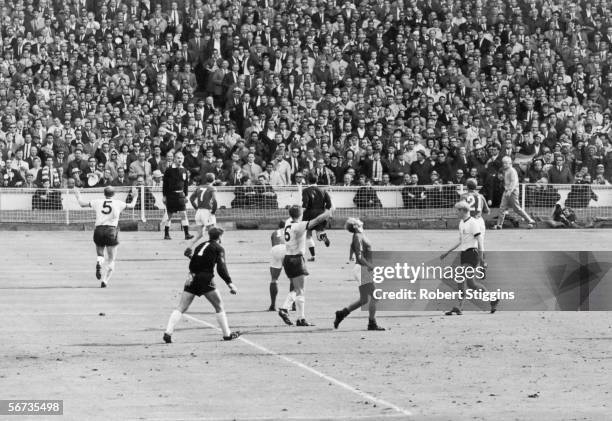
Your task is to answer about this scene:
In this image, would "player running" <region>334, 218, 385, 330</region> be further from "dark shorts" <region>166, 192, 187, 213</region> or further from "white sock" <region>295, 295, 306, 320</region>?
"dark shorts" <region>166, 192, 187, 213</region>

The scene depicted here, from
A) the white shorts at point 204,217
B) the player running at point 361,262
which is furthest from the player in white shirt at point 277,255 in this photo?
the white shorts at point 204,217

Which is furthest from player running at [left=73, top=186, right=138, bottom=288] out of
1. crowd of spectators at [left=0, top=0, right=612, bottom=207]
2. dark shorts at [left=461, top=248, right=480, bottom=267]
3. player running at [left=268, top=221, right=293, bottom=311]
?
crowd of spectators at [left=0, top=0, right=612, bottom=207]

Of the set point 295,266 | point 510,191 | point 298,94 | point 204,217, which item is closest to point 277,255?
point 295,266

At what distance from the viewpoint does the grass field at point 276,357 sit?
51.3 ft

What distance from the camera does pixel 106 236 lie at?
25859 millimetres

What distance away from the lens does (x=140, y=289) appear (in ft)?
83.8

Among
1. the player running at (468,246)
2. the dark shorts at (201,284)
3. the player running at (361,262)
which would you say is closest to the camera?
the dark shorts at (201,284)

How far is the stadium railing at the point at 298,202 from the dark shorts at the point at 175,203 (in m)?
2.69

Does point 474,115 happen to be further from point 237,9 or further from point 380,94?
point 237,9

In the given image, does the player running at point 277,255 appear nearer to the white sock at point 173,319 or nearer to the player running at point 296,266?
the player running at point 296,266

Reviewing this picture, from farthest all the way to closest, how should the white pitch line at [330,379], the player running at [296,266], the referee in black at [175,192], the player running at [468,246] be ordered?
the referee in black at [175,192] → the player running at [468,246] → the player running at [296,266] → the white pitch line at [330,379]

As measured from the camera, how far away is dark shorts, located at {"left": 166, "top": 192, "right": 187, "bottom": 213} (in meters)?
32.3

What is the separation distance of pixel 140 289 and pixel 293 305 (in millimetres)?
3644

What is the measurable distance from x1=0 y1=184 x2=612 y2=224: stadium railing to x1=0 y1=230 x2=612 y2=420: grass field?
6719 mm
